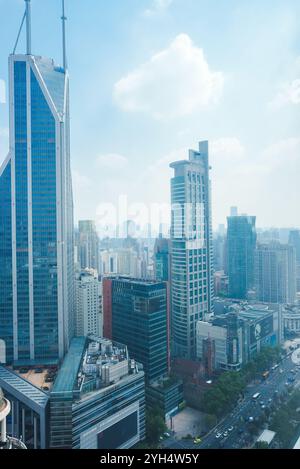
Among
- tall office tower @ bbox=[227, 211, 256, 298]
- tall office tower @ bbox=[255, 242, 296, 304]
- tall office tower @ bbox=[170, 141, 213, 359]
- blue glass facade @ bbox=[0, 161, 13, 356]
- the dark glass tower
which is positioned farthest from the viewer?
tall office tower @ bbox=[227, 211, 256, 298]

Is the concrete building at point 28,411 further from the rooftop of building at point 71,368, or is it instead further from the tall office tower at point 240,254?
the tall office tower at point 240,254

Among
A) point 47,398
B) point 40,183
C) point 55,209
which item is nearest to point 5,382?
point 47,398

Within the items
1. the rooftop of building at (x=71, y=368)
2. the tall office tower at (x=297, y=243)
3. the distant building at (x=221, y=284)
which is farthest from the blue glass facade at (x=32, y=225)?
the distant building at (x=221, y=284)

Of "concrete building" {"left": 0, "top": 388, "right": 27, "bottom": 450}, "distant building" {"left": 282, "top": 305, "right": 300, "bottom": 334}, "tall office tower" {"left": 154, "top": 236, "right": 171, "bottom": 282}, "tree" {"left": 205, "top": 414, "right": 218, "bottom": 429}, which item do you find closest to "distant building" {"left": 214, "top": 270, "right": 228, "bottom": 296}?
"distant building" {"left": 282, "top": 305, "right": 300, "bottom": 334}

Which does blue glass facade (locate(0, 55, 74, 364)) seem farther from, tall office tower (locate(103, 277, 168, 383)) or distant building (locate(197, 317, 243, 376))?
distant building (locate(197, 317, 243, 376))
